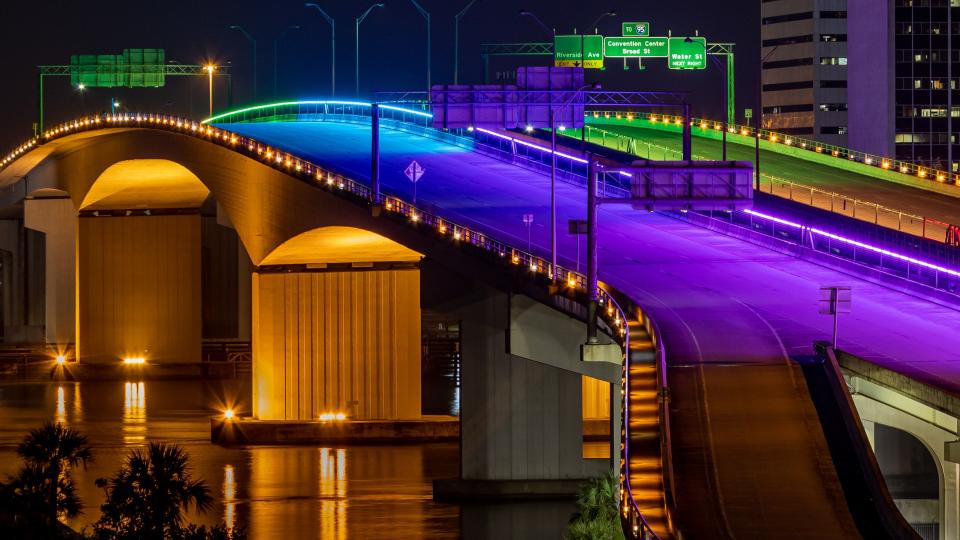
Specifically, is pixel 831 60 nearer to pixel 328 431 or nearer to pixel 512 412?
pixel 328 431

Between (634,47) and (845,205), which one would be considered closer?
(845,205)

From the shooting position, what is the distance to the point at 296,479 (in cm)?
5788

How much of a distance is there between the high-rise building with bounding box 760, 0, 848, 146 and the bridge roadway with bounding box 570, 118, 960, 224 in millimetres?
80187

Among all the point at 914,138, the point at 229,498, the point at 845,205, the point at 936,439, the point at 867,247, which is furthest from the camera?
the point at 914,138

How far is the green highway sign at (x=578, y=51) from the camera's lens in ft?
319

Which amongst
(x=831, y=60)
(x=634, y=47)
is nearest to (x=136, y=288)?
(x=634, y=47)

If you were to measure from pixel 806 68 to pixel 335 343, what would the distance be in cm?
12400

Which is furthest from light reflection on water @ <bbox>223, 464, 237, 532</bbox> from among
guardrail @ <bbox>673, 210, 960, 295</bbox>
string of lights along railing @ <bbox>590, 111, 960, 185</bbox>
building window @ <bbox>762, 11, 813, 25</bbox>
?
building window @ <bbox>762, 11, 813, 25</bbox>

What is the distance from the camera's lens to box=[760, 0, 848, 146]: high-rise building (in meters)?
185

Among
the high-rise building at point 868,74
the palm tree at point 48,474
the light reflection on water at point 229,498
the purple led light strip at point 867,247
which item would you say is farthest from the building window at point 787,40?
the palm tree at point 48,474

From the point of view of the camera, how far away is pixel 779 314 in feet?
145

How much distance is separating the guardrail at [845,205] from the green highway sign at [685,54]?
23.4 ft

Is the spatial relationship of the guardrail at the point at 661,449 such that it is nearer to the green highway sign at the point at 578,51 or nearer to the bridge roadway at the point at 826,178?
the bridge roadway at the point at 826,178

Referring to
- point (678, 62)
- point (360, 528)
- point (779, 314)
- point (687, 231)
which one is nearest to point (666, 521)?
point (779, 314)
